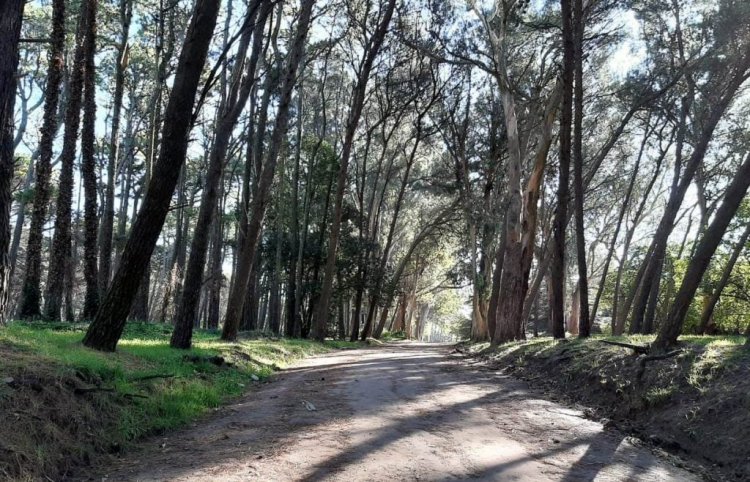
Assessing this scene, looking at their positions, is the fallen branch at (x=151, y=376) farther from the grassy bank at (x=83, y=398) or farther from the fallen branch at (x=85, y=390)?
the fallen branch at (x=85, y=390)

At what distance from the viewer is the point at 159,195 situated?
809cm

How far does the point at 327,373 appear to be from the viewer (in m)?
11.2

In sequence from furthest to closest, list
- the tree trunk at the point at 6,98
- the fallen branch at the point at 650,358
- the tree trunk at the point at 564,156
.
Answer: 1. the tree trunk at the point at 564,156
2. the fallen branch at the point at 650,358
3. the tree trunk at the point at 6,98

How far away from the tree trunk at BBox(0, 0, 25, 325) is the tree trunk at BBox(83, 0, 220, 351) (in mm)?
1413

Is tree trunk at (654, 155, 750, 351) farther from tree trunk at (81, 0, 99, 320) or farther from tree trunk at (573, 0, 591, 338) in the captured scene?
tree trunk at (81, 0, 99, 320)

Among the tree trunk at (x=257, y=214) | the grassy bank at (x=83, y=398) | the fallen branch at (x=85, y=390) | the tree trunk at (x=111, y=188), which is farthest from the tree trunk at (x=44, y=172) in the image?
the fallen branch at (x=85, y=390)

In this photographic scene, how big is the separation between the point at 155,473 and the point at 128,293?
4.15 meters

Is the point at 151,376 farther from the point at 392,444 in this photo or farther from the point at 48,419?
the point at 392,444

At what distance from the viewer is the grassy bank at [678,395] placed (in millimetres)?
5281

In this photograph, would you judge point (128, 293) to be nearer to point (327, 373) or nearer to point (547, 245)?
point (327, 373)

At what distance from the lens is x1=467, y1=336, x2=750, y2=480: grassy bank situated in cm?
528

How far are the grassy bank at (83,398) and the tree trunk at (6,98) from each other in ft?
4.41

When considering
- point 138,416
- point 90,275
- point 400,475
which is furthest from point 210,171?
point 400,475

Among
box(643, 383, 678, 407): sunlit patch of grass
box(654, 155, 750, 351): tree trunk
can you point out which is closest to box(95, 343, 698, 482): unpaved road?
box(643, 383, 678, 407): sunlit patch of grass
